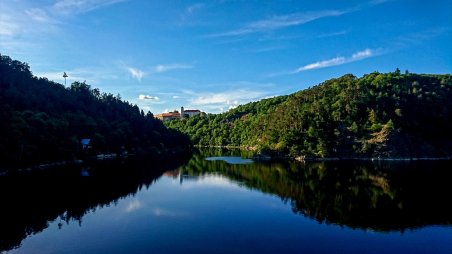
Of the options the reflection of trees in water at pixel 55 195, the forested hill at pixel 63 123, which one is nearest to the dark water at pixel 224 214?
the reflection of trees in water at pixel 55 195

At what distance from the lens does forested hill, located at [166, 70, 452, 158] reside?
3873 inches

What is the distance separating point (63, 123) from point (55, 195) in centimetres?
4172

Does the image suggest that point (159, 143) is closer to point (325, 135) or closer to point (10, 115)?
point (325, 135)

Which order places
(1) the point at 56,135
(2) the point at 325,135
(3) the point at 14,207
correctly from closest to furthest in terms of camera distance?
(3) the point at 14,207
(1) the point at 56,135
(2) the point at 325,135

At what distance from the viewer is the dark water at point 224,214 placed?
1032 inches

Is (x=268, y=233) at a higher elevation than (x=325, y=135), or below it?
below

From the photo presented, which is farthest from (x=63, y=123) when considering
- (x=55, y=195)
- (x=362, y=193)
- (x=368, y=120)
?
(x=368, y=120)

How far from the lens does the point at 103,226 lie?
30.9m

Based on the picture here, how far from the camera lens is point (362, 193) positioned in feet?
153

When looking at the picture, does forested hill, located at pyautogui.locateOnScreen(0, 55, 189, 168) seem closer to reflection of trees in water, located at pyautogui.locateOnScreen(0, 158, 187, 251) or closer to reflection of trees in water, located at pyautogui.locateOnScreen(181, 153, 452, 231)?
reflection of trees in water, located at pyautogui.locateOnScreen(0, 158, 187, 251)

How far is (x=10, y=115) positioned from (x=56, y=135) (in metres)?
12.1

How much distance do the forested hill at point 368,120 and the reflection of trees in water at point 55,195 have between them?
5031 centimetres

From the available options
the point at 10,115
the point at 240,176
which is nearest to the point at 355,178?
the point at 240,176

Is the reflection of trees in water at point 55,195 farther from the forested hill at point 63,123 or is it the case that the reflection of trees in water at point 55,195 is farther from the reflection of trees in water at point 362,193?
the reflection of trees in water at point 362,193
